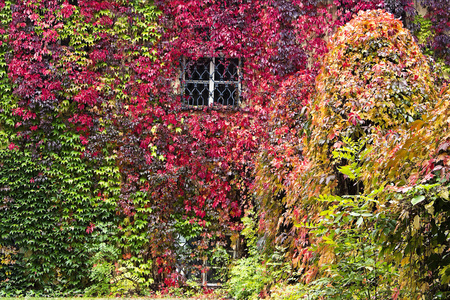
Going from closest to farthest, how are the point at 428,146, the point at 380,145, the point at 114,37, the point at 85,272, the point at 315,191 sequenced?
the point at 428,146
the point at 380,145
the point at 315,191
the point at 85,272
the point at 114,37

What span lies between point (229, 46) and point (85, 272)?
15.6ft

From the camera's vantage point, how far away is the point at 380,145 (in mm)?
2969

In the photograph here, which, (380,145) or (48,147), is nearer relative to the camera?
(380,145)

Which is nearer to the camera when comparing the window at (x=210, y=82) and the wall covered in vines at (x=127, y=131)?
the wall covered in vines at (x=127, y=131)

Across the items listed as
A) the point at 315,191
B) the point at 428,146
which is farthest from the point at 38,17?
the point at 428,146

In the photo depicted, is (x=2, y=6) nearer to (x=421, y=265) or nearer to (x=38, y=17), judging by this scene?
(x=38, y=17)

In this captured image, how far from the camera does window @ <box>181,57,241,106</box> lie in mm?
8648

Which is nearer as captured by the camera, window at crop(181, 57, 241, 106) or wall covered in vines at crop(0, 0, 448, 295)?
wall covered in vines at crop(0, 0, 448, 295)

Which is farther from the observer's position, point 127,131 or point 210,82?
point 210,82

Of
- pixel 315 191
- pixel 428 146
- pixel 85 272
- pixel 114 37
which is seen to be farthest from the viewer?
pixel 114 37

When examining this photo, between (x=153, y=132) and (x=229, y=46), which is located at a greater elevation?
(x=229, y=46)

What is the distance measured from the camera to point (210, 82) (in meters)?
8.73

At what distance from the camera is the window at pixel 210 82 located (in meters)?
8.65

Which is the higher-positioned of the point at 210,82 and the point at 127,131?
the point at 210,82
